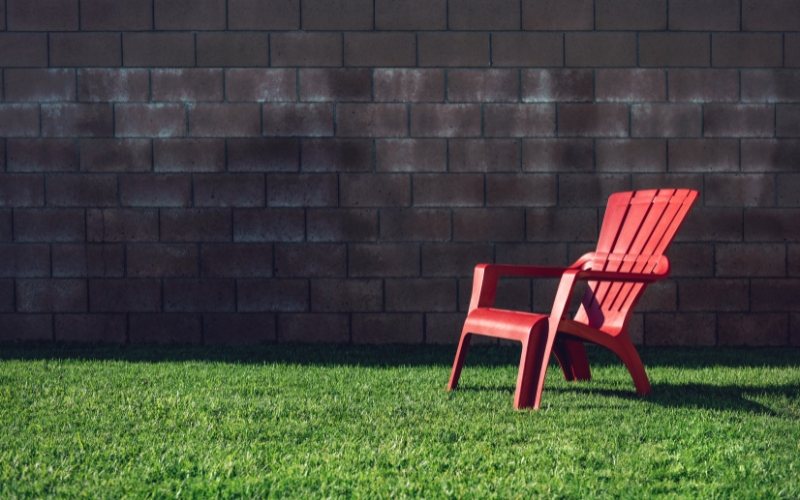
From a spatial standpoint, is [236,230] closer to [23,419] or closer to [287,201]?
[287,201]

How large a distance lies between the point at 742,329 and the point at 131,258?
11.9ft

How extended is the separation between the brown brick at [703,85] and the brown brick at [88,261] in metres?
3.42

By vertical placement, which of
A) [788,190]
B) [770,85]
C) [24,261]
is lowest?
[24,261]

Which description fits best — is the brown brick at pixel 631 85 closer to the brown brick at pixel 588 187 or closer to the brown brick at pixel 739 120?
the brown brick at pixel 739 120

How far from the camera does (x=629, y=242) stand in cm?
337

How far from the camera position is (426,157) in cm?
463

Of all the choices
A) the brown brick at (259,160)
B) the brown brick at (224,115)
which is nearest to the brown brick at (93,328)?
the brown brick at (259,160)

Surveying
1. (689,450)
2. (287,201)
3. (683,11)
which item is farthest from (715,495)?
(683,11)

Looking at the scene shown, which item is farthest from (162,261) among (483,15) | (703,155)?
(703,155)

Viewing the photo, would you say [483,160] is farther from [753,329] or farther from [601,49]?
[753,329]

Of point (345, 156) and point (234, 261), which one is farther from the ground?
point (345, 156)

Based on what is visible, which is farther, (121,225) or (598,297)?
(121,225)

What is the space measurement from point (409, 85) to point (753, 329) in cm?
249

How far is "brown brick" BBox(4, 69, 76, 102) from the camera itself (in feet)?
15.3
